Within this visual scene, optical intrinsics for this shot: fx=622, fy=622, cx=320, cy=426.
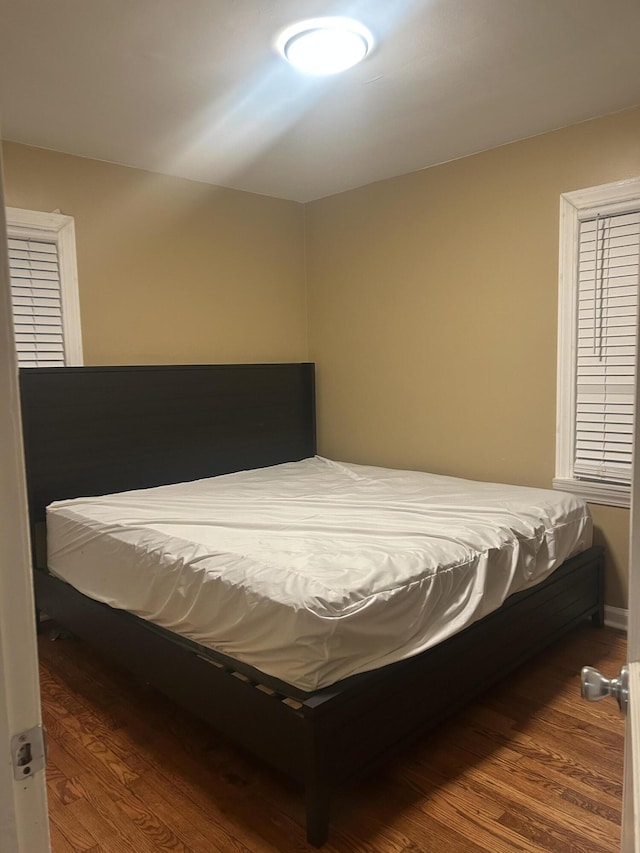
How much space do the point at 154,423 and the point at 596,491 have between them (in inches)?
94.7

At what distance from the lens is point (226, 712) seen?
2.00 m

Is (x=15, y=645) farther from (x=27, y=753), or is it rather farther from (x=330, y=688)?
(x=330, y=688)

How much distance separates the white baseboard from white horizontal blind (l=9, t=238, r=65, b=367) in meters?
3.14

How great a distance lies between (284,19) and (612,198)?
1787 millimetres

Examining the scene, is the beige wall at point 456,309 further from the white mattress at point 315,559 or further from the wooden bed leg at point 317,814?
the wooden bed leg at point 317,814

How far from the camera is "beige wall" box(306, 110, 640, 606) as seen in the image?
10.5 ft

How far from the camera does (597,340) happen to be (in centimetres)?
312

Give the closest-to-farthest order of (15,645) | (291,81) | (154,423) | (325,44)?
(15,645) < (325,44) < (291,81) < (154,423)

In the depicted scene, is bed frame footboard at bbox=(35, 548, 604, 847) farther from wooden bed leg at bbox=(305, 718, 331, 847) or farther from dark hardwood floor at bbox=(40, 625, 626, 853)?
dark hardwood floor at bbox=(40, 625, 626, 853)

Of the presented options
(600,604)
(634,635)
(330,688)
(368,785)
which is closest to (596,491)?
(600,604)

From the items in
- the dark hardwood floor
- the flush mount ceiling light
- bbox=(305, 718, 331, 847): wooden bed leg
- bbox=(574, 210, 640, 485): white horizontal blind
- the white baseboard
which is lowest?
the dark hardwood floor

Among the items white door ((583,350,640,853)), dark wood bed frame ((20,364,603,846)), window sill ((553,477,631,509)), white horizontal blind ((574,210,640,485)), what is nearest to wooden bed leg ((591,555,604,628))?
dark wood bed frame ((20,364,603,846))

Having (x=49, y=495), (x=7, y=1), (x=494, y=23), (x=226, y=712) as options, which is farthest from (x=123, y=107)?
(x=226, y=712)

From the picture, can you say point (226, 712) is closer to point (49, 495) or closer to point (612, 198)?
point (49, 495)
